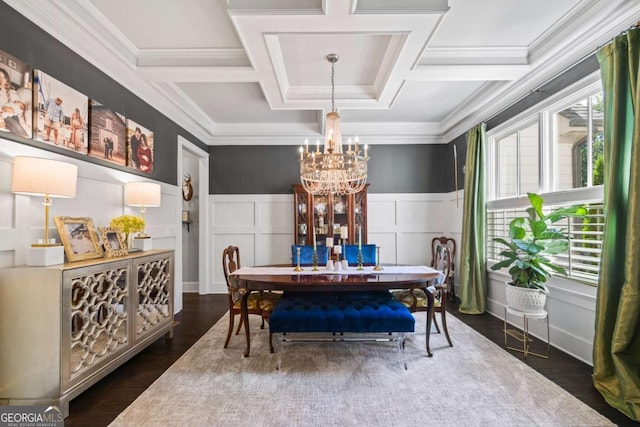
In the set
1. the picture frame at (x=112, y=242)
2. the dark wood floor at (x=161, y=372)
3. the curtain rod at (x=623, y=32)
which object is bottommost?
the dark wood floor at (x=161, y=372)

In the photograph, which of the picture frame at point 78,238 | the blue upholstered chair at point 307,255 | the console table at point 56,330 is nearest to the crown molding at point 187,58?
the picture frame at point 78,238

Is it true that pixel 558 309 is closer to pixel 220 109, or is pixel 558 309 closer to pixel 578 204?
pixel 578 204

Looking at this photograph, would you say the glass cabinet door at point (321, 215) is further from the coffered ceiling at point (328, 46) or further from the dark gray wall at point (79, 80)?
the dark gray wall at point (79, 80)

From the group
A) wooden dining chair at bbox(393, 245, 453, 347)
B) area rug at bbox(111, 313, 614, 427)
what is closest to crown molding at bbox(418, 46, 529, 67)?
wooden dining chair at bbox(393, 245, 453, 347)

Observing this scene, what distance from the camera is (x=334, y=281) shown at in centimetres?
274

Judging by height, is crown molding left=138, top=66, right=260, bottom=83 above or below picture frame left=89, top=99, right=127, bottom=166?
above

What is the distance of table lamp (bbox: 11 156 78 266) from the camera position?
1.93 m

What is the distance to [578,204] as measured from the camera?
2861 millimetres

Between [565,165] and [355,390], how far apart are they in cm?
293

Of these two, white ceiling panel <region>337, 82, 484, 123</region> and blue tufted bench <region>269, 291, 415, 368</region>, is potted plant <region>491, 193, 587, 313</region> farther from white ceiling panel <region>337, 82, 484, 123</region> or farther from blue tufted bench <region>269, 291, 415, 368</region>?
white ceiling panel <region>337, 82, 484, 123</region>

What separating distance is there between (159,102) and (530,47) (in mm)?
4099

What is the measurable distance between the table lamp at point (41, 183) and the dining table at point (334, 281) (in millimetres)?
1350

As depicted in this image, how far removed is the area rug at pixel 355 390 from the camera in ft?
6.50

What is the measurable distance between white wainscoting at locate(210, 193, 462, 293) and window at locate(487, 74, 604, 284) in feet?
4.92
